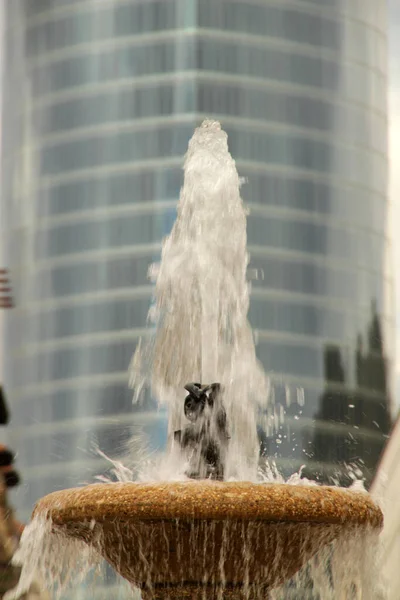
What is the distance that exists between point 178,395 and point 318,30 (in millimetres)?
91900

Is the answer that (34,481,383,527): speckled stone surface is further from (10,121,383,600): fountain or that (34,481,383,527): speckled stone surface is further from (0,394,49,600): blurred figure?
(0,394,49,600): blurred figure

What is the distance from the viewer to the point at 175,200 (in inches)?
3772

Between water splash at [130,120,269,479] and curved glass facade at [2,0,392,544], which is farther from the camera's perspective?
curved glass facade at [2,0,392,544]

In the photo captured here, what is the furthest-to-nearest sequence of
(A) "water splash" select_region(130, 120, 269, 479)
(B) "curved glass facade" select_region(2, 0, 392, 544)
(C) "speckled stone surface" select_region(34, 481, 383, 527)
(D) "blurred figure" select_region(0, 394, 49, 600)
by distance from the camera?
(B) "curved glass facade" select_region(2, 0, 392, 544)
(D) "blurred figure" select_region(0, 394, 49, 600)
(A) "water splash" select_region(130, 120, 269, 479)
(C) "speckled stone surface" select_region(34, 481, 383, 527)

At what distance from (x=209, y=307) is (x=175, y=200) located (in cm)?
8129

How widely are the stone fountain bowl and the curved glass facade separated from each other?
78.1 m

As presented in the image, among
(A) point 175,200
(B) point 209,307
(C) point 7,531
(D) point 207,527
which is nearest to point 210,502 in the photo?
(D) point 207,527

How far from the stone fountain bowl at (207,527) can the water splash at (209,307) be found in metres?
1.11

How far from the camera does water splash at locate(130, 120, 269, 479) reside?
13758 mm

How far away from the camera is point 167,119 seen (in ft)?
325

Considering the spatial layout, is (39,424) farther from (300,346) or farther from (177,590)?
(177,590)

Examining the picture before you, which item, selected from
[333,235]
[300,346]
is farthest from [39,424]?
[333,235]

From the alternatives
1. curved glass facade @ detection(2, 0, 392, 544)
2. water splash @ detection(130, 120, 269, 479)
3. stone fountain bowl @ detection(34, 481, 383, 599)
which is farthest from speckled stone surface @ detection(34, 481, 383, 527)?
curved glass facade @ detection(2, 0, 392, 544)

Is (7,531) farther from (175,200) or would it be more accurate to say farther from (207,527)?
(175,200)
